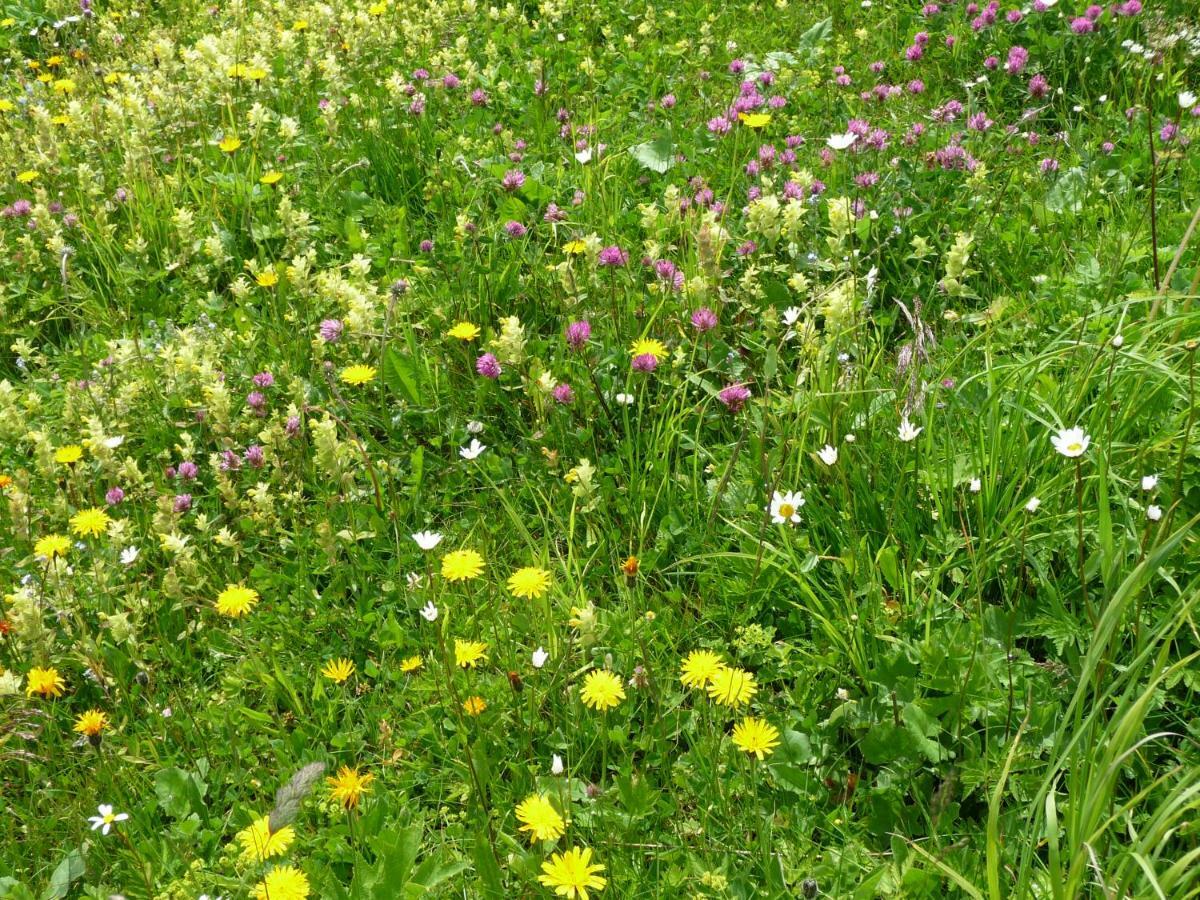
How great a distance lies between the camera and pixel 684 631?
2383 millimetres

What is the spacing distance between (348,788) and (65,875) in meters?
0.60

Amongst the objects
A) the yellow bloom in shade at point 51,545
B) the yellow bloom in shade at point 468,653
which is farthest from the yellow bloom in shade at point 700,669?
the yellow bloom in shade at point 51,545

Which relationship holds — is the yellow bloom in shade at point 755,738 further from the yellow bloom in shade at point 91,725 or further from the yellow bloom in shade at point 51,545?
the yellow bloom in shade at point 51,545

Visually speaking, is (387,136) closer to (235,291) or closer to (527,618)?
(235,291)

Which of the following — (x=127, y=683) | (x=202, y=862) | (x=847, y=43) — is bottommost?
(x=127, y=683)

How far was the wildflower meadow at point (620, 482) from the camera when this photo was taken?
193cm

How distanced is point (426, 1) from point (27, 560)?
13.6 ft

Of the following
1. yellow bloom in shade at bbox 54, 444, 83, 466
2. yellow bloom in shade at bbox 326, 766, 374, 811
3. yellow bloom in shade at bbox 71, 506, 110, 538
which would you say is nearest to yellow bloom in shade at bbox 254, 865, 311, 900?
yellow bloom in shade at bbox 326, 766, 374, 811

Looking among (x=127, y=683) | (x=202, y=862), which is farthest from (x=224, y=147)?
(x=202, y=862)

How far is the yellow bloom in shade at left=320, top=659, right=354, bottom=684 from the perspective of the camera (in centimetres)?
222

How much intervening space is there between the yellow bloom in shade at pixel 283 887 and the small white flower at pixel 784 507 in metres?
1.16

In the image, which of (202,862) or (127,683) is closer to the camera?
(202,862)

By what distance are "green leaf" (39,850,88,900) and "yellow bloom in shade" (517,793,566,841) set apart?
928 millimetres

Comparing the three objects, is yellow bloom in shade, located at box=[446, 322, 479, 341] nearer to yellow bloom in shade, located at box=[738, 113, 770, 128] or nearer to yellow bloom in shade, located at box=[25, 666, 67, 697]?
yellow bloom in shade, located at box=[738, 113, 770, 128]
